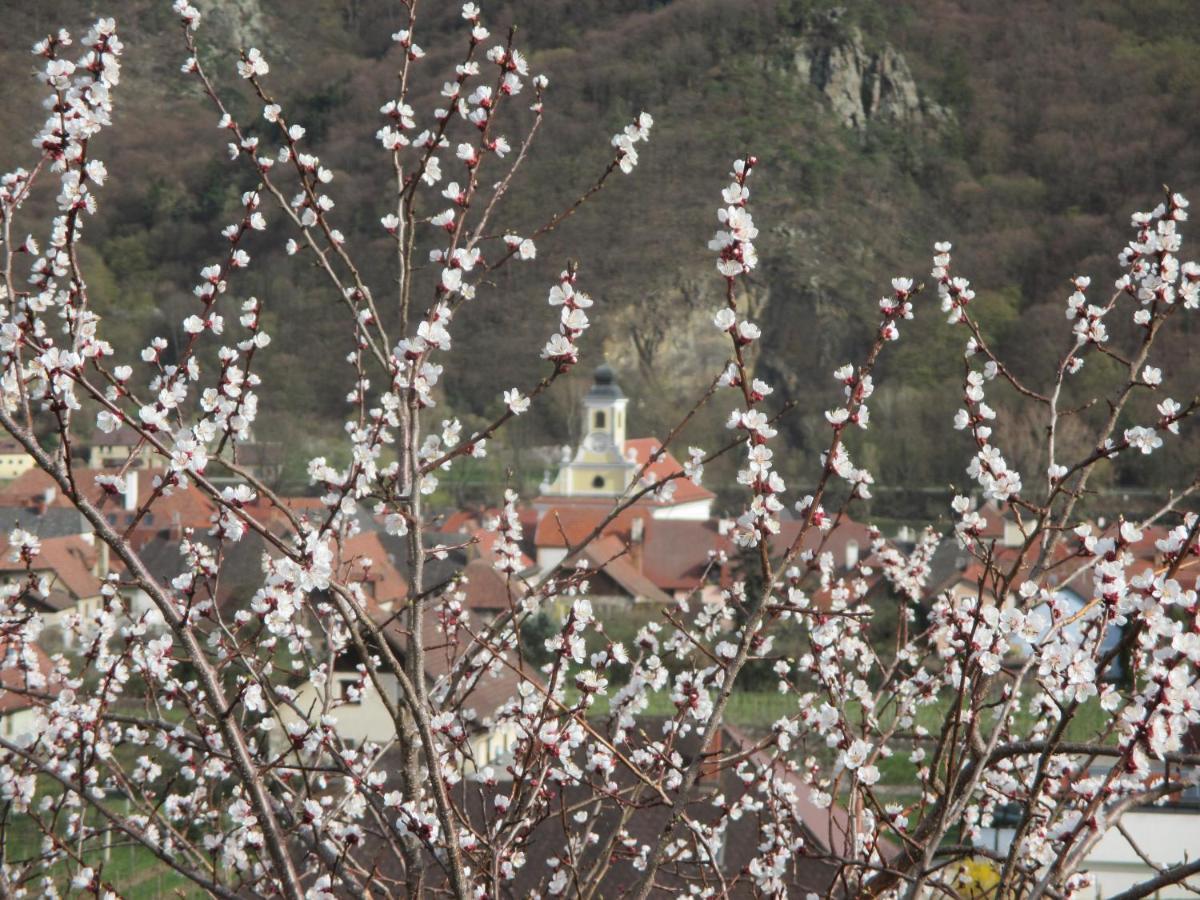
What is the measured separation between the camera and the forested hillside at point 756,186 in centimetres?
5828

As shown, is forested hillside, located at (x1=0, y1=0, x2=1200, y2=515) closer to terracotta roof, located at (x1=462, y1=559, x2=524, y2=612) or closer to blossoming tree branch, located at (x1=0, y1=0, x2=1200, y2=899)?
terracotta roof, located at (x1=462, y1=559, x2=524, y2=612)

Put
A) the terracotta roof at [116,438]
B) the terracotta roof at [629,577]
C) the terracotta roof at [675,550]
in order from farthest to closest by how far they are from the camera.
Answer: the terracotta roof at [675,550], the terracotta roof at [629,577], the terracotta roof at [116,438]

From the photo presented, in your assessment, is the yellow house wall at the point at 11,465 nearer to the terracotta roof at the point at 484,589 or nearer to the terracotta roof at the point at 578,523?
the terracotta roof at the point at 578,523

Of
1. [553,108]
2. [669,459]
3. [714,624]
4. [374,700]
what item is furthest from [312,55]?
[714,624]

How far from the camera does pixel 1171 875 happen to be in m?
2.26

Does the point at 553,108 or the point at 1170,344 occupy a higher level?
the point at 553,108

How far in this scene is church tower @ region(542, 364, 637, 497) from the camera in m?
52.2

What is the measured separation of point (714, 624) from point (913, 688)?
110cm

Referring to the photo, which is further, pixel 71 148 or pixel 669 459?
pixel 669 459

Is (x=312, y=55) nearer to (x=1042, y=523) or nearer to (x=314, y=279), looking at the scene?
(x=314, y=279)

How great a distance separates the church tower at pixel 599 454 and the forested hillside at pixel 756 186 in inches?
71.4

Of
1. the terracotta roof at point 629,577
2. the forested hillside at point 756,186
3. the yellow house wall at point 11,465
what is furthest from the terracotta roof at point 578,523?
the yellow house wall at point 11,465

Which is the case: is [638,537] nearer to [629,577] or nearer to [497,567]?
[629,577]

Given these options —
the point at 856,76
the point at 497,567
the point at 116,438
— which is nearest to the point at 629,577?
the point at 116,438
